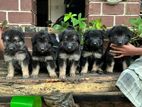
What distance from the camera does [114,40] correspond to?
349 cm

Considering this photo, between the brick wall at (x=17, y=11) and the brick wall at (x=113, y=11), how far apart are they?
1.99ft

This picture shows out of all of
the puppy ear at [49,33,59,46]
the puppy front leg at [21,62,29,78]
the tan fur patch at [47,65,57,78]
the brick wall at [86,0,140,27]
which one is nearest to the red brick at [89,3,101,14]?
the brick wall at [86,0,140,27]

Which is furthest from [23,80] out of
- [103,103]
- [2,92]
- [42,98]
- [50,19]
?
[50,19]

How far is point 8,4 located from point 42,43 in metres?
0.90

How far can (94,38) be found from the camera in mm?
3500

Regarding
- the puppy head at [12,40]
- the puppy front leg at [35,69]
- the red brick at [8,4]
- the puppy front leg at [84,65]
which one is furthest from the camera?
the red brick at [8,4]

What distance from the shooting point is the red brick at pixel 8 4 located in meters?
4.07

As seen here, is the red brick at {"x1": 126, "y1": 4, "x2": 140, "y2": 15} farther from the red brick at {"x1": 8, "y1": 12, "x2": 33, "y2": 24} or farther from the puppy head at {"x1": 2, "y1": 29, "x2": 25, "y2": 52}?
the puppy head at {"x1": 2, "y1": 29, "x2": 25, "y2": 52}

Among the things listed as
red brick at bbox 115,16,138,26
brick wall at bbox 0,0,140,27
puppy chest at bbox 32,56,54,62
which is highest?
brick wall at bbox 0,0,140,27

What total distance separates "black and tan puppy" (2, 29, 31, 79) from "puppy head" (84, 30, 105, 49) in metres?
0.53

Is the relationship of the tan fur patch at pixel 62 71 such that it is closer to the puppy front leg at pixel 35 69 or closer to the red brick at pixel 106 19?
the puppy front leg at pixel 35 69

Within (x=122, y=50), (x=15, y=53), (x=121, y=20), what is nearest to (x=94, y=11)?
(x=121, y=20)

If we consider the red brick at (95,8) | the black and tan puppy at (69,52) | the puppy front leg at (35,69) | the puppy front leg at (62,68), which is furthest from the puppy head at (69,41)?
the red brick at (95,8)

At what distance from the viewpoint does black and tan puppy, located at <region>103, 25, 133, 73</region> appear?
3471mm
